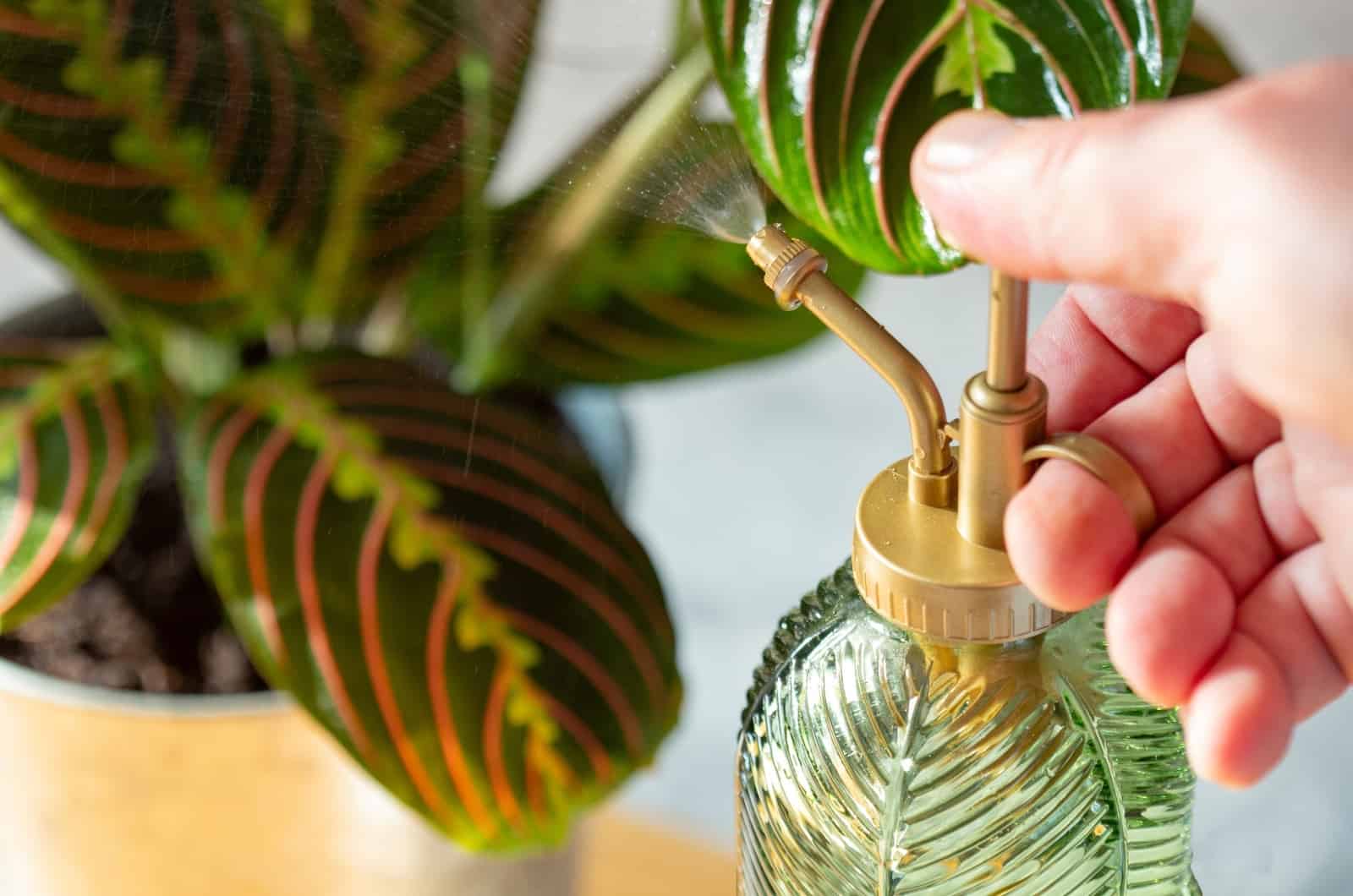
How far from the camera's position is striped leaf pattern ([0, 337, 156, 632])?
24.9 inches

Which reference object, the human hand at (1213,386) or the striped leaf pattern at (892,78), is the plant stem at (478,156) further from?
the human hand at (1213,386)

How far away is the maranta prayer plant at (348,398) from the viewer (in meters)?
0.59

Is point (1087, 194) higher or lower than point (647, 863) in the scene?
higher

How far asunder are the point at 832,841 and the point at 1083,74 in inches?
9.0

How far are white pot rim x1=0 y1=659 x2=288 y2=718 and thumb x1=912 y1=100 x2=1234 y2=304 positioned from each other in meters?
0.42

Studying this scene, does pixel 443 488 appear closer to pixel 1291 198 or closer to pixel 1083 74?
pixel 1083 74

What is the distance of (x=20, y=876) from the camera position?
769 millimetres

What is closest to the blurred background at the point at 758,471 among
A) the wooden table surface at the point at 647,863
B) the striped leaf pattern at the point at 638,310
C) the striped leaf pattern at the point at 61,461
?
the wooden table surface at the point at 647,863

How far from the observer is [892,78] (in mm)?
448

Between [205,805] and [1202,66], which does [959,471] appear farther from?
[205,805]

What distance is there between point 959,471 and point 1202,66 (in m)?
0.31

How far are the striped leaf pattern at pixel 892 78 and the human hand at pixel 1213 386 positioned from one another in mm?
86

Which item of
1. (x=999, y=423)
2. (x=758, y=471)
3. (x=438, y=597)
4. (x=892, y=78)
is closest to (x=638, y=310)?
(x=438, y=597)

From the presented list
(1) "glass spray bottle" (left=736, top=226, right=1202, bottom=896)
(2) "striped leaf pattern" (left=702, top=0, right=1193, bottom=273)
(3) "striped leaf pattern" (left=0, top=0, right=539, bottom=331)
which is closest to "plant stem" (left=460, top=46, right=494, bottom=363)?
(3) "striped leaf pattern" (left=0, top=0, right=539, bottom=331)
